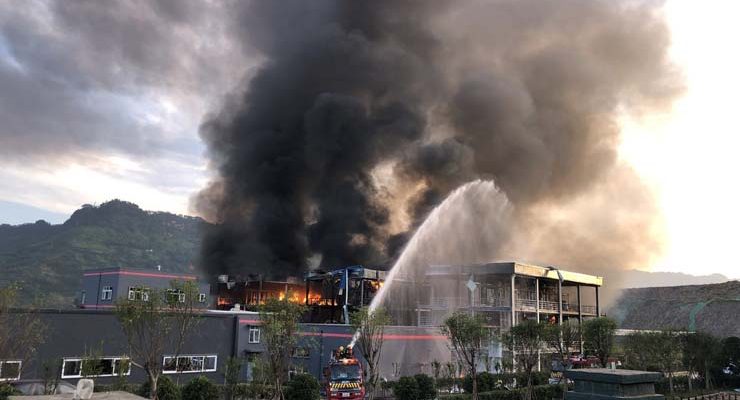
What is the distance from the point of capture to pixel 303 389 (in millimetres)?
24469

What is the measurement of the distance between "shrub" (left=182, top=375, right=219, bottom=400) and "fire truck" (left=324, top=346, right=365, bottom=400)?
5084 mm

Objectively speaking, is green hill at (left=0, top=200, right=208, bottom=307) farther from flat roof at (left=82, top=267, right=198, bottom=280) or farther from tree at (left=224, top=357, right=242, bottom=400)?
tree at (left=224, top=357, right=242, bottom=400)

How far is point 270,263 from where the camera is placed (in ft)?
218

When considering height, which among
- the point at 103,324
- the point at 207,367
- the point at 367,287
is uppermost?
the point at 367,287

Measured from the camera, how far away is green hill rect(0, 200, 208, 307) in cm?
8731

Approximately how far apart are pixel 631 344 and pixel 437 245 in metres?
16.9

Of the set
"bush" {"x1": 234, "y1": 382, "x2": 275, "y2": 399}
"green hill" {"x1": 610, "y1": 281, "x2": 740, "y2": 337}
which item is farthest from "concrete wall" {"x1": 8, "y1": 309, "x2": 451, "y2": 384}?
"green hill" {"x1": 610, "y1": 281, "x2": 740, "y2": 337}

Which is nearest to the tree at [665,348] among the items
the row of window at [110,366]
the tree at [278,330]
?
the row of window at [110,366]

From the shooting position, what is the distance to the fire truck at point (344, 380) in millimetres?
24844

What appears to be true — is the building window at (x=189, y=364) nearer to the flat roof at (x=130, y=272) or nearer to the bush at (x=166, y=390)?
the bush at (x=166, y=390)

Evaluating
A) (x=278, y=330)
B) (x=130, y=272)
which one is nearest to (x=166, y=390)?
(x=278, y=330)

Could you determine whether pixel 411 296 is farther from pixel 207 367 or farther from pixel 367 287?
pixel 207 367

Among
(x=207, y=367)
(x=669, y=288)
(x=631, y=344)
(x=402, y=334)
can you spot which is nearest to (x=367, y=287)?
(x=402, y=334)

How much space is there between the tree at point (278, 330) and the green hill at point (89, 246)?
196 feet
